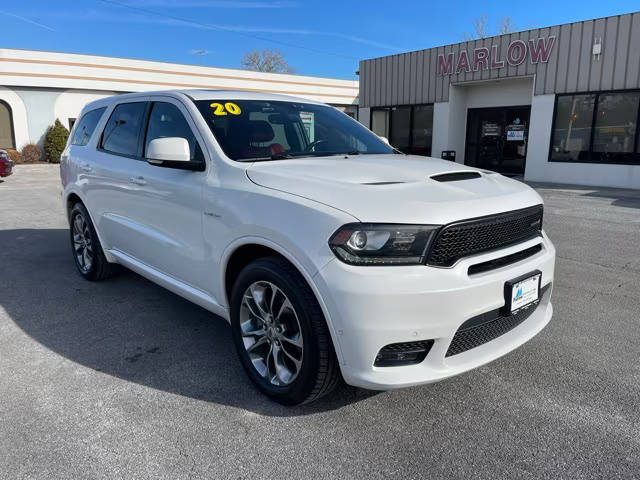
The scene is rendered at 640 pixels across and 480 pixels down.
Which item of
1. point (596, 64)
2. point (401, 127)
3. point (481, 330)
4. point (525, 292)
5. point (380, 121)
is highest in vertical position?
point (596, 64)

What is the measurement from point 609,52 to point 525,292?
13.8 metres

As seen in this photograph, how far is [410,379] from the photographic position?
94.1 inches

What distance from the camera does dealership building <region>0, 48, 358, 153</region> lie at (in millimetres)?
23156

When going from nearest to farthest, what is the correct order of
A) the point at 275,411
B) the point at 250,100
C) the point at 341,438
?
the point at 341,438, the point at 275,411, the point at 250,100

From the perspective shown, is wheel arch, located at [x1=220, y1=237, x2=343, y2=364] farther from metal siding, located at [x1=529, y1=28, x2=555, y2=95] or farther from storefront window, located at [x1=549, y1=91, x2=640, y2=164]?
metal siding, located at [x1=529, y1=28, x2=555, y2=95]

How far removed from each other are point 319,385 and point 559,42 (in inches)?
596

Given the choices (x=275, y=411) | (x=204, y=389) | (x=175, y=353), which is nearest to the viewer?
(x=275, y=411)

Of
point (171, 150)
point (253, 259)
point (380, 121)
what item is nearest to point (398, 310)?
point (253, 259)

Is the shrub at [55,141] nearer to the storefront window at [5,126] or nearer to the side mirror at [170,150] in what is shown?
the storefront window at [5,126]

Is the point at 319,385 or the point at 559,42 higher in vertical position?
the point at 559,42

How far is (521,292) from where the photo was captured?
8.76ft

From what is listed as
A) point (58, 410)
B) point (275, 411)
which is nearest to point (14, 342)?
point (58, 410)

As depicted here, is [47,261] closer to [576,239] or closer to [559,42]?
[576,239]

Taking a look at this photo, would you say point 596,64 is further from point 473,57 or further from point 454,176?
point 454,176
